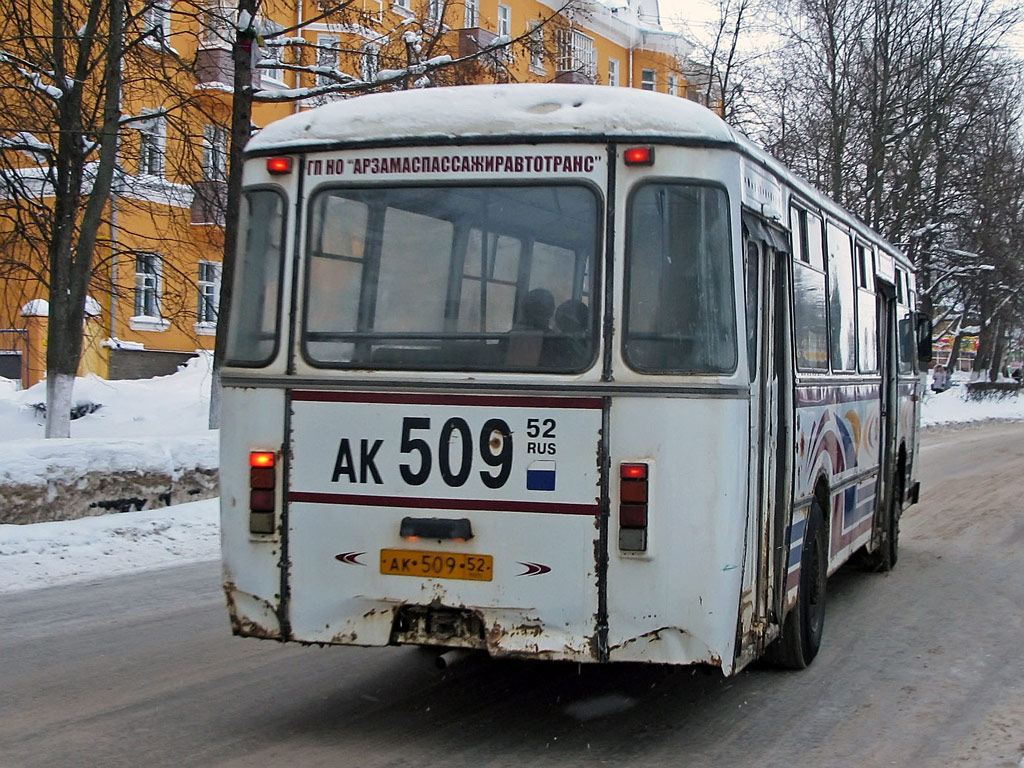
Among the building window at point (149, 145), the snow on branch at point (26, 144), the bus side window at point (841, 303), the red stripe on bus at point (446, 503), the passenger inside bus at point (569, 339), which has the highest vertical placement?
the building window at point (149, 145)

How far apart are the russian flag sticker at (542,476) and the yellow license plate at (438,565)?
0.38 meters

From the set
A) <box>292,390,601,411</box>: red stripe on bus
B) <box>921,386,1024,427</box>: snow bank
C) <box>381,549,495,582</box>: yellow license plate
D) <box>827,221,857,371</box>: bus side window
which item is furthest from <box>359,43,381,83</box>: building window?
<box>921,386,1024,427</box>: snow bank

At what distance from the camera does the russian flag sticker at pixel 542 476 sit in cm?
562

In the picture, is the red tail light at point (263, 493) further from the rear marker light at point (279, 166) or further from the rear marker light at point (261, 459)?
the rear marker light at point (279, 166)

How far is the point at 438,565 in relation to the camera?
5762 mm

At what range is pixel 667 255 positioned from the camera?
566cm

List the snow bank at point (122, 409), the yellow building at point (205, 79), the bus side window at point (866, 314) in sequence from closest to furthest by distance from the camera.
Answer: the bus side window at point (866, 314) → the yellow building at point (205, 79) → the snow bank at point (122, 409)

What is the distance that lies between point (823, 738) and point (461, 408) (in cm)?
234

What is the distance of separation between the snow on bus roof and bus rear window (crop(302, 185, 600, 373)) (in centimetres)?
26

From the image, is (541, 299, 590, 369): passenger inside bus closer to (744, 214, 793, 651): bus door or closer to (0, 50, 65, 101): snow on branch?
(744, 214, 793, 651): bus door

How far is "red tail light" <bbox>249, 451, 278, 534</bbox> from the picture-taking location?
595 centimetres

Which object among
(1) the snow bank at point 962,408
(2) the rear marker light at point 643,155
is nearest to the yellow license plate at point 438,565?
(2) the rear marker light at point 643,155

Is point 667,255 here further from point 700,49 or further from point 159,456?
point 700,49

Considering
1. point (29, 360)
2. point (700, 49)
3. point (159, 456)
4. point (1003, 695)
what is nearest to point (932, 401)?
point (700, 49)
